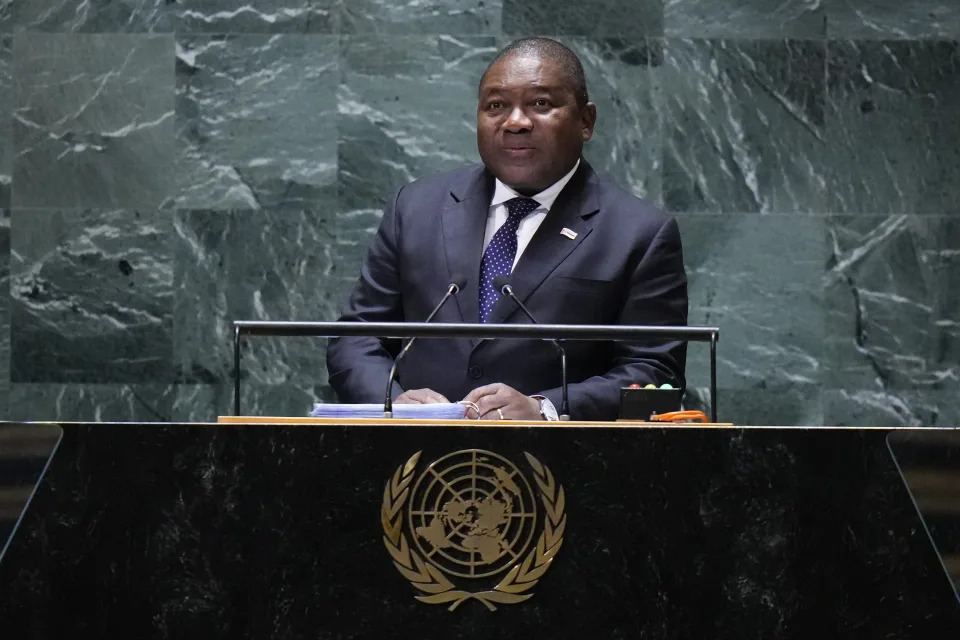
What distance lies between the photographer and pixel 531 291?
3.83 meters

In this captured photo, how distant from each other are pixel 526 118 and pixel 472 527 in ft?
5.64

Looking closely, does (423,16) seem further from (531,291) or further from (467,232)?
(531,291)

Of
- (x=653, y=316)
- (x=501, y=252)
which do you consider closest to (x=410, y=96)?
(x=501, y=252)

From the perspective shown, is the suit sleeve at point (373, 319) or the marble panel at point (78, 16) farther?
the marble panel at point (78, 16)

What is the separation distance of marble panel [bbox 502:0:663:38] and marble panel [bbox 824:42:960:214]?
733 millimetres

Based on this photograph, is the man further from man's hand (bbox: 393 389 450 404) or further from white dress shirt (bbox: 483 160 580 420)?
man's hand (bbox: 393 389 450 404)

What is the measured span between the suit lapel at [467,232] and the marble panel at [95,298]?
1786mm

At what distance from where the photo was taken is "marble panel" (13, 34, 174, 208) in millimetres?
5445

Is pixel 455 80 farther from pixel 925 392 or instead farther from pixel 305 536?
pixel 305 536

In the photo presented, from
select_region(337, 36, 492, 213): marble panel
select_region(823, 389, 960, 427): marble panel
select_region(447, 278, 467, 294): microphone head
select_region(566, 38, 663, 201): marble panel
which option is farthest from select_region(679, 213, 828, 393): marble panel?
select_region(447, 278, 467, 294): microphone head

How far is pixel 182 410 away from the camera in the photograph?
5.41 metres

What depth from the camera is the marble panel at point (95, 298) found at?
17.8 ft

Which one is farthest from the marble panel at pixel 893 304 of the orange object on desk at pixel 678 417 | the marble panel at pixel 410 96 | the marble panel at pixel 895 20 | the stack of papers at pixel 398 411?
the stack of papers at pixel 398 411

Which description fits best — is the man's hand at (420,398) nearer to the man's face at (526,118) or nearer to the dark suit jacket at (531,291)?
the dark suit jacket at (531,291)
